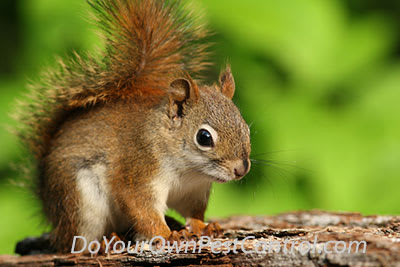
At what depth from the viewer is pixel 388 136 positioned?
9.48 ft

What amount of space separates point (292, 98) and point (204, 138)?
3.79ft

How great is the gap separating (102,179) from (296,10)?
1463 mm

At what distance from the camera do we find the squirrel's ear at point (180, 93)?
2121 mm

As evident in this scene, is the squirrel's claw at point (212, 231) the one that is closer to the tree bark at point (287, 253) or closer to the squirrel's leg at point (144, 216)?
the tree bark at point (287, 253)

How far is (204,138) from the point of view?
6.75 ft

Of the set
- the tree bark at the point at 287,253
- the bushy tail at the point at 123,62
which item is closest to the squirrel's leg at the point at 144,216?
the tree bark at the point at 287,253

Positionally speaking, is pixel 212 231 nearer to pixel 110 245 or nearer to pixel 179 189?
pixel 179 189

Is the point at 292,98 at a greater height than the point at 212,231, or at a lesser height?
greater

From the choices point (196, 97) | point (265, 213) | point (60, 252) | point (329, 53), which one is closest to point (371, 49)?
point (329, 53)

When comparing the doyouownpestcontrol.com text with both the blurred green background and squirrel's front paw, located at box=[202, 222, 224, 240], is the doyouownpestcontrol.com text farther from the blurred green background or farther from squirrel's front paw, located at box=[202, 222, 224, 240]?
the blurred green background

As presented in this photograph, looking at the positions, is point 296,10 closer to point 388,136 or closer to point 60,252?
point 388,136

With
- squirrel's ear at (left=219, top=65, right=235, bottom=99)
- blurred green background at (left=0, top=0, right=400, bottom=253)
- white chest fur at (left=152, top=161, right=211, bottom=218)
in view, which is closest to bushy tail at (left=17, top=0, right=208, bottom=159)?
squirrel's ear at (left=219, top=65, right=235, bottom=99)

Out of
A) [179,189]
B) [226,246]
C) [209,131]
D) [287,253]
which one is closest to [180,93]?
[209,131]

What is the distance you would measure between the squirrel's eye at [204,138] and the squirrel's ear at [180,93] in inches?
6.2
